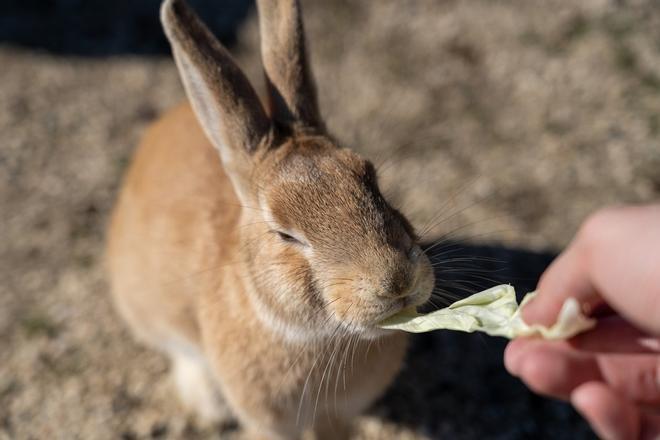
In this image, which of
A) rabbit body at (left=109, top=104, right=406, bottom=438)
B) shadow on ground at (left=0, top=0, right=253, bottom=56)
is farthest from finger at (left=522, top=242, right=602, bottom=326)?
shadow on ground at (left=0, top=0, right=253, bottom=56)

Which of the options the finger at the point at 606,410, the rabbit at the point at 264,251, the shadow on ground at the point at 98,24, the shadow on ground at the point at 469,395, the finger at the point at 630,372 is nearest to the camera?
the finger at the point at 606,410

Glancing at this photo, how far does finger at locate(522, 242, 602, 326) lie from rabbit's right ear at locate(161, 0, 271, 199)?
5.04ft

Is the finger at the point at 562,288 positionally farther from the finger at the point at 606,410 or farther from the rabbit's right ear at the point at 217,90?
the rabbit's right ear at the point at 217,90

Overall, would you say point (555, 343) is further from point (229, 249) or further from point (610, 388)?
point (229, 249)

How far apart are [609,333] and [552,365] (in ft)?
1.09

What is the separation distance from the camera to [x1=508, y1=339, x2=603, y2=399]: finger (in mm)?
2318

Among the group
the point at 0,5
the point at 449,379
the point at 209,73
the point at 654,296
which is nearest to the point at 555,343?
the point at 654,296

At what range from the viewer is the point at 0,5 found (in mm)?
7012

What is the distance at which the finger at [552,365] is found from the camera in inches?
91.3

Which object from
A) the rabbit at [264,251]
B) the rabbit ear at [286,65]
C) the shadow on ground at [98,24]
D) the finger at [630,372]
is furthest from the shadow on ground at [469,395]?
the shadow on ground at [98,24]

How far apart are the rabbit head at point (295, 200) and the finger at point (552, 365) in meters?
0.54

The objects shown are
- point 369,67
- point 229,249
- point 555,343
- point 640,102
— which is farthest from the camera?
point 369,67

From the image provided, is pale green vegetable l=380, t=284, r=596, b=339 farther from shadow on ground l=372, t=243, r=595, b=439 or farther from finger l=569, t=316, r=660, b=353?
shadow on ground l=372, t=243, r=595, b=439

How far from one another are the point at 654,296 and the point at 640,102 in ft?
12.8
